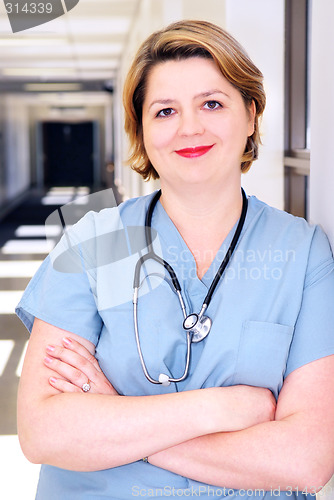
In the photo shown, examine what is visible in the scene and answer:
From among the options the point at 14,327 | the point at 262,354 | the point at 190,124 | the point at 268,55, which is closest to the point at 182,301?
the point at 262,354

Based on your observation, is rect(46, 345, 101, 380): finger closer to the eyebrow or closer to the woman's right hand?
the woman's right hand

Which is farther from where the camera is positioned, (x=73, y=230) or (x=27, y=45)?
(x=27, y=45)

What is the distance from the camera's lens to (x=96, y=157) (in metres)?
16.3

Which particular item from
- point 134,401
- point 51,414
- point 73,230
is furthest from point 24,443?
point 73,230

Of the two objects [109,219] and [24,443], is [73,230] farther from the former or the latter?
[24,443]

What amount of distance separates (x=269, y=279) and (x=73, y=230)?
13.7 inches

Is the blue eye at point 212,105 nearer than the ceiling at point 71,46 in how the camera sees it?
Yes

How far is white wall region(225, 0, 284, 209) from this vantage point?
2.00 m

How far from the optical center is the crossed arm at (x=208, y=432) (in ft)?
2.87

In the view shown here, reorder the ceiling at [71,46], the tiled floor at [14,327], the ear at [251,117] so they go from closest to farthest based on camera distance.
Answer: the ear at [251,117] < the tiled floor at [14,327] < the ceiling at [71,46]

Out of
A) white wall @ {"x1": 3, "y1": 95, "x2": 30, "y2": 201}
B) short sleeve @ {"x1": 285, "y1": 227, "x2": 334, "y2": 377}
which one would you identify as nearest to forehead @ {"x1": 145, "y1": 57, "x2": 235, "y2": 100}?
short sleeve @ {"x1": 285, "y1": 227, "x2": 334, "y2": 377}

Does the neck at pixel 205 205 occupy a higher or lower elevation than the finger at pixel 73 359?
higher

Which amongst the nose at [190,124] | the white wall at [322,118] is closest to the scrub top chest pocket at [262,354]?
the white wall at [322,118]

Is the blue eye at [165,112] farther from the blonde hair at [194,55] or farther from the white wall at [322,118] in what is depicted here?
the white wall at [322,118]
